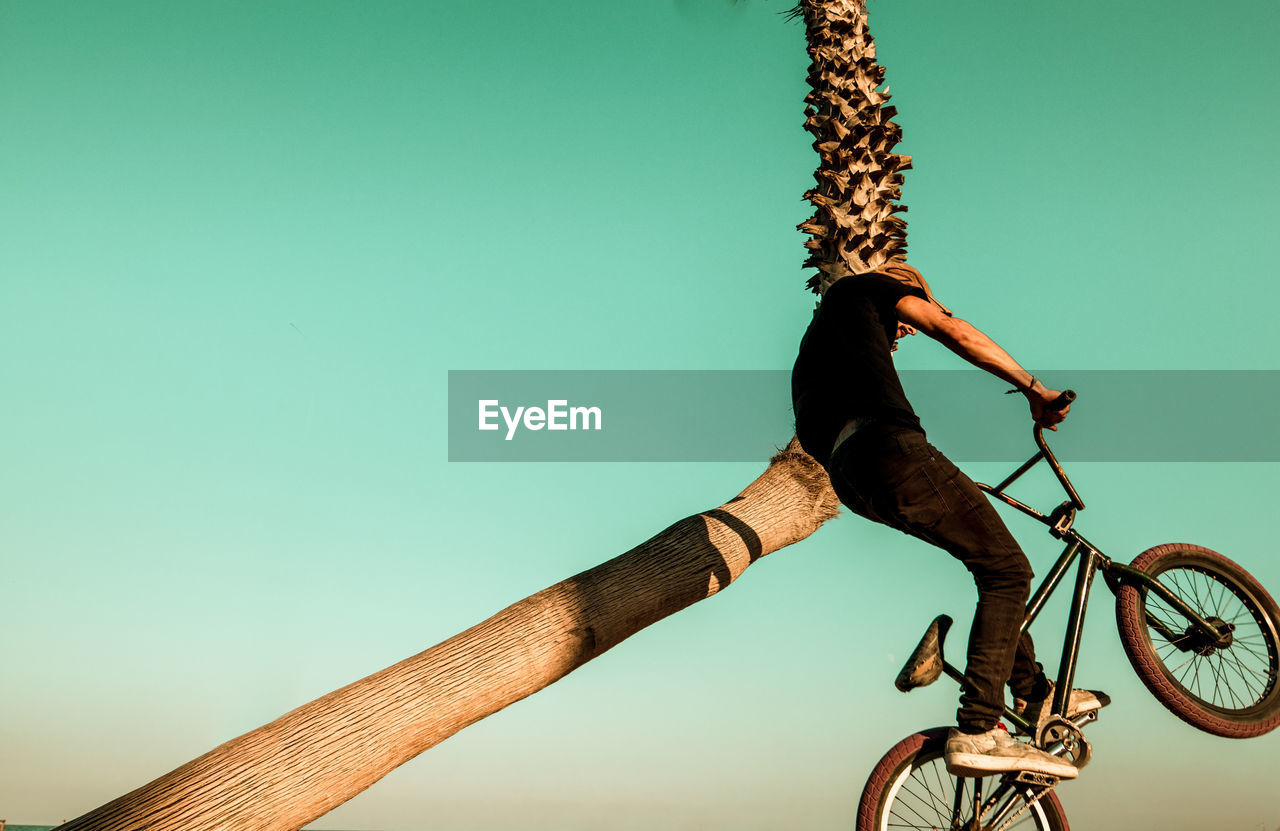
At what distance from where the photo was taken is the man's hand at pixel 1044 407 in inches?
149

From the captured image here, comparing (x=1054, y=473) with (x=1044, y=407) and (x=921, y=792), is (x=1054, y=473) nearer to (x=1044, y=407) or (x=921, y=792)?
(x=1044, y=407)

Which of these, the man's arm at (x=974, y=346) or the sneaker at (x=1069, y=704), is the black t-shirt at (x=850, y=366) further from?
the sneaker at (x=1069, y=704)

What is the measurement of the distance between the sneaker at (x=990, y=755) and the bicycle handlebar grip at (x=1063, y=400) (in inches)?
55.9

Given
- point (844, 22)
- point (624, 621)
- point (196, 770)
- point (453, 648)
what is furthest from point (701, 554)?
point (844, 22)

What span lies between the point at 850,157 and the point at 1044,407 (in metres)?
4.67

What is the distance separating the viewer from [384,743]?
4.80 meters

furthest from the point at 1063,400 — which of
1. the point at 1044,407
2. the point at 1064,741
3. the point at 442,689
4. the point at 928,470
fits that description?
the point at 442,689

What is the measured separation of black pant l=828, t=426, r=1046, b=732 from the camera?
3502 millimetres

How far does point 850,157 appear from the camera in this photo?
7.89 meters

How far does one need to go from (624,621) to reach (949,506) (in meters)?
2.89

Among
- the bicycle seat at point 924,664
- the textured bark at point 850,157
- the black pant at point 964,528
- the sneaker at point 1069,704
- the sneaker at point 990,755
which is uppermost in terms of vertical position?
the textured bark at point 850,157

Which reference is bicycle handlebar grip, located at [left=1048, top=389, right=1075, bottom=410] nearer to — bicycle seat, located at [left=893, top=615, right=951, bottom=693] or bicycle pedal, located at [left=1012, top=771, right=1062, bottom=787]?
bicycle seat, located at [left=893, top=615, right=951, bottom=693]

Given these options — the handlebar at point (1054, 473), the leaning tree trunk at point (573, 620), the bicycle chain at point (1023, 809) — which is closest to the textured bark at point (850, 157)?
the leaning tree trunk at point (573, 620)

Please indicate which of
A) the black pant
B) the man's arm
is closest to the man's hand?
the man's arm
